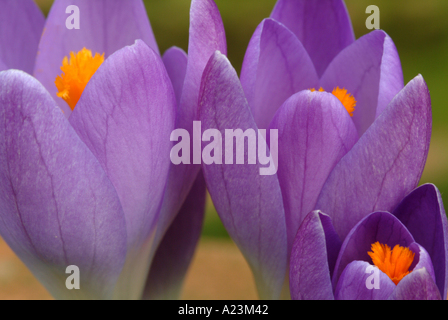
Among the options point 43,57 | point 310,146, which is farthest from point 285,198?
point 43,57

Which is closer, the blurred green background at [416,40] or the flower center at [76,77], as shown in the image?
the flower center at [76,77]

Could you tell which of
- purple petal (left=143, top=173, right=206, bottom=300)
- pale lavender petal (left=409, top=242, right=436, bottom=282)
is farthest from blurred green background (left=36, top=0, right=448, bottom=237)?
pale lavender petal (left=409, top=242, right=436, bottom=282)

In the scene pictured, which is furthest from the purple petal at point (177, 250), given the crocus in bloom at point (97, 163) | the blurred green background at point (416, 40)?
the blurred green background at point (416, 40)

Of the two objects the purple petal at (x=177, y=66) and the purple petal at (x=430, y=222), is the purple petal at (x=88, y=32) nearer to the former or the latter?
the purple petal at (x=177, y=66)

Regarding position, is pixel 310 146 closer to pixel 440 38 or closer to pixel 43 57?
pixel 43 57

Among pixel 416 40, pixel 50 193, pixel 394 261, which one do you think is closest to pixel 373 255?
pixel 394 261

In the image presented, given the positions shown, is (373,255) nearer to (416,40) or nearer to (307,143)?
(307,143)
